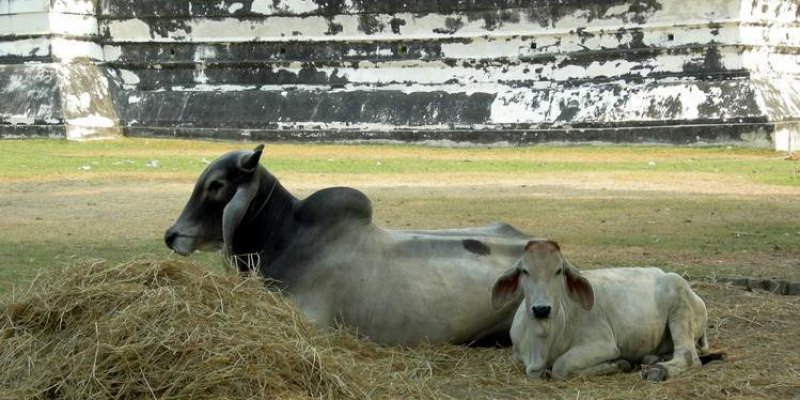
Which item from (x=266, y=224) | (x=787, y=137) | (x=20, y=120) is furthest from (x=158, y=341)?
(x=20, y=120)

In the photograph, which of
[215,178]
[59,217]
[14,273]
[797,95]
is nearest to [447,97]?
[797,95]

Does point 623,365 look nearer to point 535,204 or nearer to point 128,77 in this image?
point 535,204

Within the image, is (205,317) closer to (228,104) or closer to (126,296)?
(126,296)

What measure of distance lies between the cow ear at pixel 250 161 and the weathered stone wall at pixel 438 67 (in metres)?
15.7

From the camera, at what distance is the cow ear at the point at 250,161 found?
288 inches

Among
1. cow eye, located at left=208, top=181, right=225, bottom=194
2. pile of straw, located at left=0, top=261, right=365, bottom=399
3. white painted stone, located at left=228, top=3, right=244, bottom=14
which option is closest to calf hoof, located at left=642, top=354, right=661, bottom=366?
pile of straw, located at left=0, top=261, right=365, bottom=399

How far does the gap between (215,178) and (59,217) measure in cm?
632

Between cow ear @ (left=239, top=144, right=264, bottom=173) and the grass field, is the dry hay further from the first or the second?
cow ear @ (left=239, top=144, right=264, bottom=173)

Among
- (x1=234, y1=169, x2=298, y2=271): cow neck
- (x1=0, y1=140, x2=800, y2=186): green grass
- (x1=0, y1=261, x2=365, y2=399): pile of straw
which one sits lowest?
(x1=0, y1=140, x2=800, y2=186): green grass

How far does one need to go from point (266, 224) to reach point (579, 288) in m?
1.89

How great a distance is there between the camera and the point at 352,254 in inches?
281

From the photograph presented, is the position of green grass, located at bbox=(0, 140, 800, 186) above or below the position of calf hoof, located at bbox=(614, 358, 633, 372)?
below

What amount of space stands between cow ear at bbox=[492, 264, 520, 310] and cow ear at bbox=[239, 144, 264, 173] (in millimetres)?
1636

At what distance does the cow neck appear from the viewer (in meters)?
7.32
